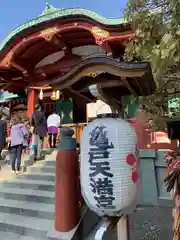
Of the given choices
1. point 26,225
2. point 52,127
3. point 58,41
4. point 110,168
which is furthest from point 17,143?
point 58,41

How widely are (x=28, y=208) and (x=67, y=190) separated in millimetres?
1343

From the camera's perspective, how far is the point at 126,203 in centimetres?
294

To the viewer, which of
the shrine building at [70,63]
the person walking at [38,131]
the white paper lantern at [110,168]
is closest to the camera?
the white paper lantern at [110,168]

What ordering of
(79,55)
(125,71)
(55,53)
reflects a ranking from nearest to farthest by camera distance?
(125,71)
(79,55)
(55,53)

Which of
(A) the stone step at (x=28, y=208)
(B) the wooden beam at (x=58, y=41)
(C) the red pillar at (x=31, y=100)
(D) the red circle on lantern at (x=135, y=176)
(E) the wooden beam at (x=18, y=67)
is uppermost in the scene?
(B) the wooden beam at (x=58, y=41)

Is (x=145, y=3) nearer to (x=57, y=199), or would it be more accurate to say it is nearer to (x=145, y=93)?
(x=145, y=93)

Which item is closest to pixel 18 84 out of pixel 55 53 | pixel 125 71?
pixel 55 53

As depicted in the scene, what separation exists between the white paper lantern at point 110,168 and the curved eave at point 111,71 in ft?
2.01

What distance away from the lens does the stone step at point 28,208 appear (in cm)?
461

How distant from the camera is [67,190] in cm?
397

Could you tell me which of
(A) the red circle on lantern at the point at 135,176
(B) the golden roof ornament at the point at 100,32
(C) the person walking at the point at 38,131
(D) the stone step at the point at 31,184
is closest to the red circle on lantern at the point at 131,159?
(A) the red circle on lantern at the point at 135,176

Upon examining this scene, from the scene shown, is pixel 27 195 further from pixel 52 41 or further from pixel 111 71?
pixel 52 41

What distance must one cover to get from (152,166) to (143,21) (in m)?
4.10

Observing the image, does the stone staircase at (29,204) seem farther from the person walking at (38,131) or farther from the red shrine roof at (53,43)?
the red shrine roof at (53,43)
